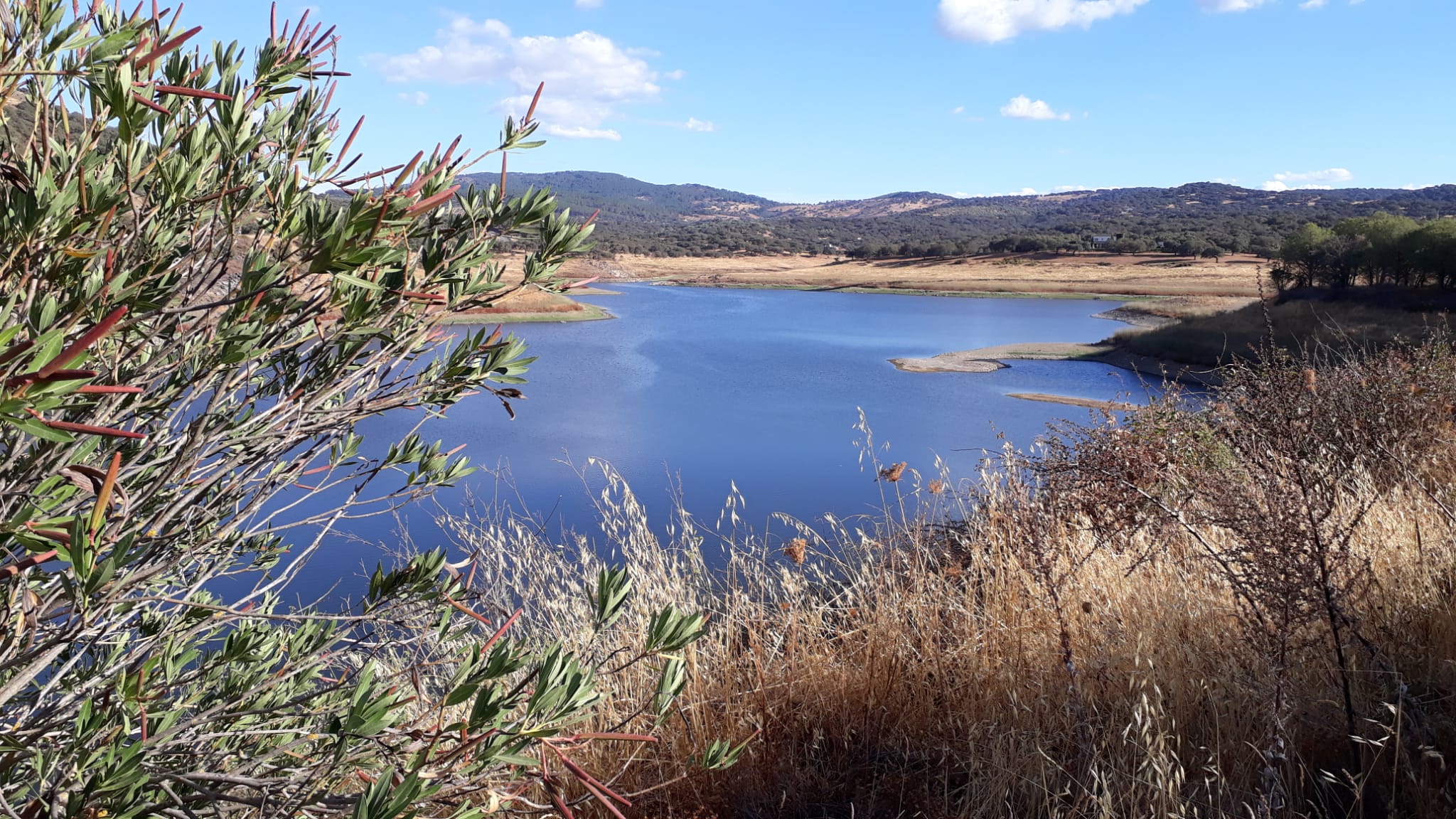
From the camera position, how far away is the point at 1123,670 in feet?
8.57

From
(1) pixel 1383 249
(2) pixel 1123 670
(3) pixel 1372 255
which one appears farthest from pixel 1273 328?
(2) pixel 1123 670

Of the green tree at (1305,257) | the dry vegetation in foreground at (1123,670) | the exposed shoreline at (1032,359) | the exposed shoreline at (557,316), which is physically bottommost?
the exposed shoreline at (1032,359)

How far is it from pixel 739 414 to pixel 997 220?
90.5 m

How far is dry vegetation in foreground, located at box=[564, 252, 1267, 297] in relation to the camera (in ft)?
121

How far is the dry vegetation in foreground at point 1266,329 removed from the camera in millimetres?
15180

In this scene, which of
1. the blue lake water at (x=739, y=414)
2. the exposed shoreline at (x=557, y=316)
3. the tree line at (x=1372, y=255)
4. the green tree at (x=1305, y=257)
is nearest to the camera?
the blue lake water at (x=739, y=414)

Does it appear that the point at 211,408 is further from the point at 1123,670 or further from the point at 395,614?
the point at 1123,670

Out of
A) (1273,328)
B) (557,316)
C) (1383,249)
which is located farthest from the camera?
(557,316)

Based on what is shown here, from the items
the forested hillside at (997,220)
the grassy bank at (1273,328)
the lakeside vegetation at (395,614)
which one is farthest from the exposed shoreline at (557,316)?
the lakeside vegetation at (395,614)

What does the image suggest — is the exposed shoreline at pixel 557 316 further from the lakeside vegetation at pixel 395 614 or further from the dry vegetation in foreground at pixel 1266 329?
the lakeside vegetation at pixel 395 614

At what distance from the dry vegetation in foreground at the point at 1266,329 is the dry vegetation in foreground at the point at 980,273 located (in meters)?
12.1

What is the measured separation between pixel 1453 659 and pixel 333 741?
2668 mm

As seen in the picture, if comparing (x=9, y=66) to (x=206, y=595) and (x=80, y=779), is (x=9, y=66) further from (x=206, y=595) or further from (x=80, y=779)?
(x=206, y=595)

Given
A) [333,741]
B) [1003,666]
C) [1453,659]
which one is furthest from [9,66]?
[1453,659]
